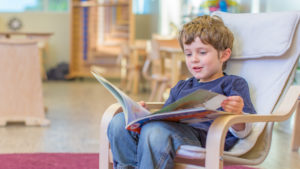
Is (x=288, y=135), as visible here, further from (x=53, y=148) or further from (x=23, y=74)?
(x=23, y=74)

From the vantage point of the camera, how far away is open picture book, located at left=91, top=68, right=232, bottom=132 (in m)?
1.09

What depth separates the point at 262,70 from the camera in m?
1.62

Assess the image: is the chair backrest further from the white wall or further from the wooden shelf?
the white wall

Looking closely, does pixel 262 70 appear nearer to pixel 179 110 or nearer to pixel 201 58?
pixel 201 58

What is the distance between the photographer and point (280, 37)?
1590mm

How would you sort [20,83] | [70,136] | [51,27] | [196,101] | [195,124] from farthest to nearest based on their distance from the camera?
[51,27], [20,83], [70,136], [195,124], [196,101]

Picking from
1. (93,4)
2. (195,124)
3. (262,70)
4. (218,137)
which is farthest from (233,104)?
(93,4)

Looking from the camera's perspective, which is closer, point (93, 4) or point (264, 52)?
point (264, 52)

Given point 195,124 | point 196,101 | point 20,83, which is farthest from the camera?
point 20,83

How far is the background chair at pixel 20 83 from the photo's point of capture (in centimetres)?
304

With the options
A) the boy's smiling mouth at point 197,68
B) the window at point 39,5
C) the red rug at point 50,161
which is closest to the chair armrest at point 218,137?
the boy's smiling mouth at point 197,68

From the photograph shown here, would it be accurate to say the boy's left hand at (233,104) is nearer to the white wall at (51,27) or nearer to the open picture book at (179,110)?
the open picture book at (179,110)

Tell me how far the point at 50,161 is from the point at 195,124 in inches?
40.0

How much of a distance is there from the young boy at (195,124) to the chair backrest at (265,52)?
0.18m
